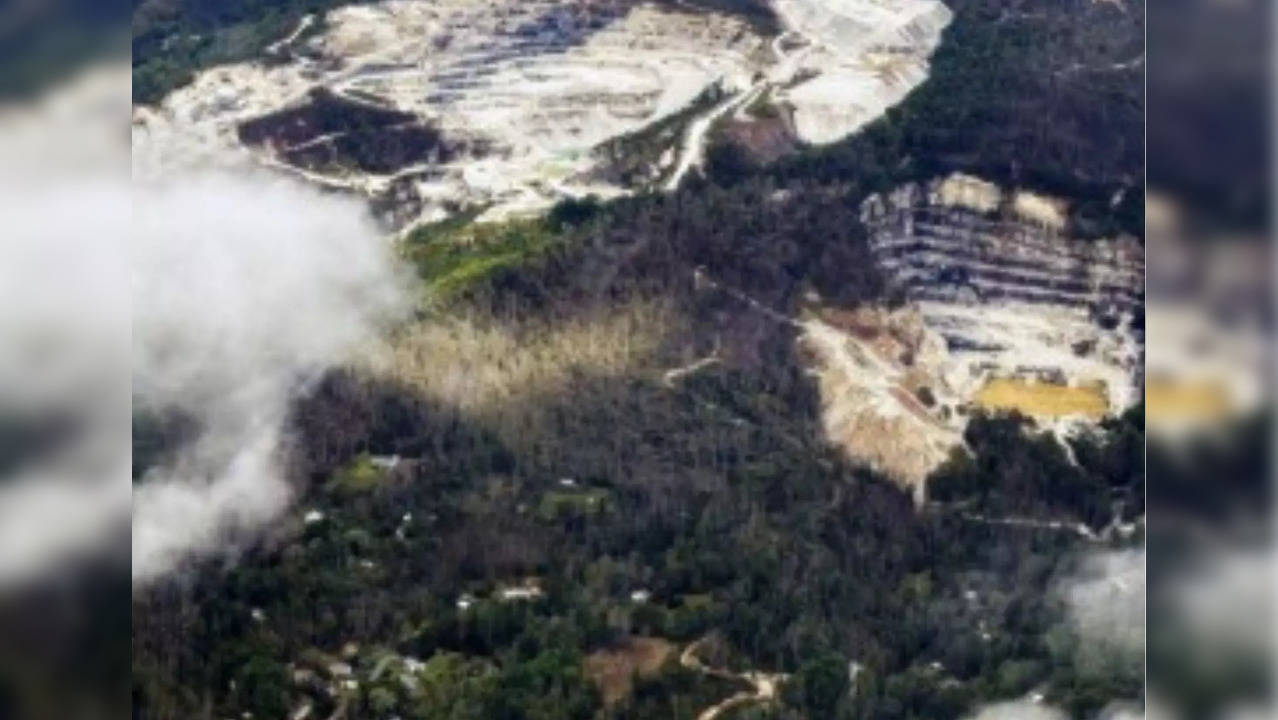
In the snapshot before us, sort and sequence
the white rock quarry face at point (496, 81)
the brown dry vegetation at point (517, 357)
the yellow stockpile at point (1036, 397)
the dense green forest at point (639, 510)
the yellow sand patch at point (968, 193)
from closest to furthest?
the dense green forest at point (639, 510) → the brown dry vegetation at point (517, 357) → the yellow stockpile at point (1036, 397) → the white rock quarry face at point (496, 81) → the yellow sand patch at point (968, 193)

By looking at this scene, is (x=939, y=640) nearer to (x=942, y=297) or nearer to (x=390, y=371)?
(x=942, y=297)

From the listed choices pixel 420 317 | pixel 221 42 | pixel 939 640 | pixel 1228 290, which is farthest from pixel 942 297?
pixel 1228 290

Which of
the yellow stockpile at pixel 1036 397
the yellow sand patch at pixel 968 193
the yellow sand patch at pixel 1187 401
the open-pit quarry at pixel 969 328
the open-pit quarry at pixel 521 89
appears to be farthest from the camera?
the yellow sand patch at pixel 968 193

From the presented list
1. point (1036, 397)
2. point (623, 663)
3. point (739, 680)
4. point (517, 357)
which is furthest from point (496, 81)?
point (739, 680)

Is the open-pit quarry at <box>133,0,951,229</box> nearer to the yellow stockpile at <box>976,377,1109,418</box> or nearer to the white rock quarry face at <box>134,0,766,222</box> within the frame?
the white rock quarry face at <box>134,0,766,222</box>

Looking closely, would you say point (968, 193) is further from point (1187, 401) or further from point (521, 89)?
point (1187, 401)

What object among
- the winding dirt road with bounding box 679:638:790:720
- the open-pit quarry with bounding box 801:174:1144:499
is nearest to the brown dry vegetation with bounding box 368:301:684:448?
the open-pit quarry with bounding box 801:174:1144:499

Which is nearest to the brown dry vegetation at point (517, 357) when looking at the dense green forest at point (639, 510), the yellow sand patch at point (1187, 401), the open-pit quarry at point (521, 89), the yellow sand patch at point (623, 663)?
the dense green forest at point (639, 510)

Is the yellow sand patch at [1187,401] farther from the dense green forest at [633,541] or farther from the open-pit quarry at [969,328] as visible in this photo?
the open-pit quarry at [969,328]
